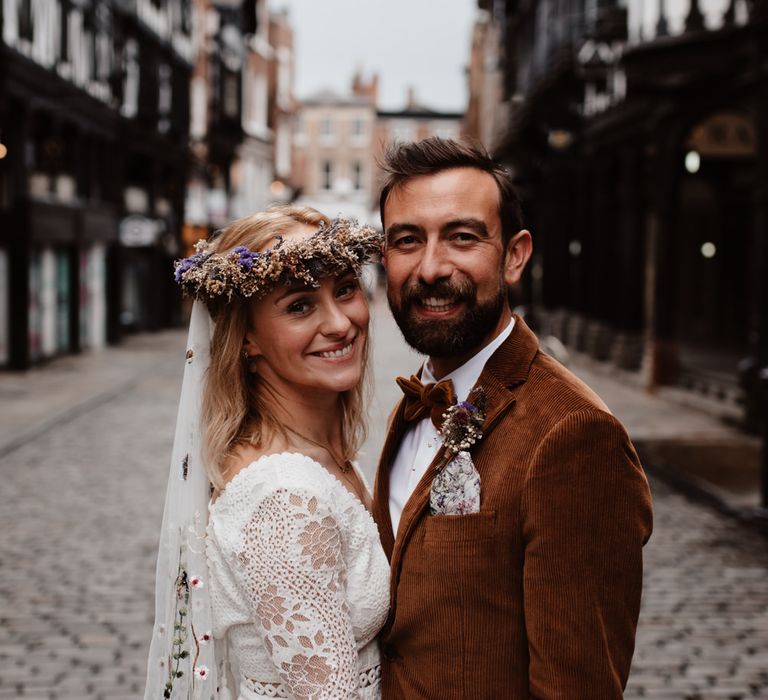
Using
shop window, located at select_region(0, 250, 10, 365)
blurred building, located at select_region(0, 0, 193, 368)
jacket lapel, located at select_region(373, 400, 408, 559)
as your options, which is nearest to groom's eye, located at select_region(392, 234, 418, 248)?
jacket lapel, located at select_region(373, 400, 408, 559)

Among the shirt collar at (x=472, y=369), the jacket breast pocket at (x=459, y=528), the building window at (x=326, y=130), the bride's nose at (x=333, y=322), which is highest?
the building window at (x=326, y=130)

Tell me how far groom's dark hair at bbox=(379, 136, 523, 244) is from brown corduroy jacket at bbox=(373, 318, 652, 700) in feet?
1.03

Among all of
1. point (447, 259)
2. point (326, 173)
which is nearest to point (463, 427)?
point (447, 259)

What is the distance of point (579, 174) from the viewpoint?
84.4 ft

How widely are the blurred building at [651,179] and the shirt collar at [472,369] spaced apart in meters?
11.2

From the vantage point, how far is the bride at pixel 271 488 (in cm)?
238

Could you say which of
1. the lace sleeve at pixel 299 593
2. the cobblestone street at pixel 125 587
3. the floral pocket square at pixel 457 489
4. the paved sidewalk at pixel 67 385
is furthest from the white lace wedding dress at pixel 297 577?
the paved sidewalk at pixel 67 385

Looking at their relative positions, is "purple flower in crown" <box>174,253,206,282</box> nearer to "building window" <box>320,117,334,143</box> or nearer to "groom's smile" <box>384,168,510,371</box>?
"groom's smile" <box>384,168,510,371</box>

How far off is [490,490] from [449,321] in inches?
17.5

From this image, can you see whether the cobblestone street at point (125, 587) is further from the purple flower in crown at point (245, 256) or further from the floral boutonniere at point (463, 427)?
the floral boutonniere at point (463, 427)

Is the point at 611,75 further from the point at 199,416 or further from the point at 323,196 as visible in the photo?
the point at 323,196

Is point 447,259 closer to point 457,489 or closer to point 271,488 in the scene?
point 457,489

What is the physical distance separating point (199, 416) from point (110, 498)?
7.21 metres

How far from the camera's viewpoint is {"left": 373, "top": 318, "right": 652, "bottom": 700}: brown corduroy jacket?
2.17 m
